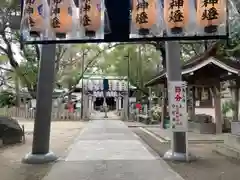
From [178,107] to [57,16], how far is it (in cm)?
511

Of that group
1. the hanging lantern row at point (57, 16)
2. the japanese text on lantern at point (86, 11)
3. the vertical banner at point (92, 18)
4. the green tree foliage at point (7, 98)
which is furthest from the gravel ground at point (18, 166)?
the green tree foliage at point (7, 98)

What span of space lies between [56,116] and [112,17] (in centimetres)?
2732

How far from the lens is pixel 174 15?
679cm

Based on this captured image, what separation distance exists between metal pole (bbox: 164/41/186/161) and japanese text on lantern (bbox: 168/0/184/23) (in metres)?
4.61

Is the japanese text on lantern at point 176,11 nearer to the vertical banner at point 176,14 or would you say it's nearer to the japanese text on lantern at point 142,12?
the vertical banner at point 176,14

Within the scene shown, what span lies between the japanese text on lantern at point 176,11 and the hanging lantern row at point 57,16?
1.25 meters

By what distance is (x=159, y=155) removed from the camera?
1191 cm

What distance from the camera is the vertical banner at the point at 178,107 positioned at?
10898 millimetres

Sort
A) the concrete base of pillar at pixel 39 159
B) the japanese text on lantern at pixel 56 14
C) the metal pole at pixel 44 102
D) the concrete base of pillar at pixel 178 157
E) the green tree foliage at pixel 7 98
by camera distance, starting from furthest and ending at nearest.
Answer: the green tree foliage at pixel 7 98, the metal pole at pixel 44 102, the concrete base of pillar at pixel 178 157, the concrete base of pillar at pixel 39 159, the japanese text on lantern at pixel 56 14

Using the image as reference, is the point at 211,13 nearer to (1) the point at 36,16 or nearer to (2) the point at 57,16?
(2) the point at 57,16

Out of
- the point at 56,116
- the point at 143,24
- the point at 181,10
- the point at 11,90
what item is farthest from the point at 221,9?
the point at 11,90

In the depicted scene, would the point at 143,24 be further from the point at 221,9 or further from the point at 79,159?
the point at 79,159

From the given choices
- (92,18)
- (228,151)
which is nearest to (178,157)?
(228,151)

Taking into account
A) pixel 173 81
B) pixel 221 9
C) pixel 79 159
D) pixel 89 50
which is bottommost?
pixel 79 159
